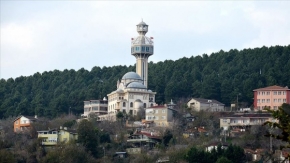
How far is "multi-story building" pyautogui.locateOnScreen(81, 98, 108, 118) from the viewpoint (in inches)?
2980

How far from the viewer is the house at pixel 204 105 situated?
7012 centimetres

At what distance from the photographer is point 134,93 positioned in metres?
72.8

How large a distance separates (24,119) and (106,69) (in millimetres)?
24658

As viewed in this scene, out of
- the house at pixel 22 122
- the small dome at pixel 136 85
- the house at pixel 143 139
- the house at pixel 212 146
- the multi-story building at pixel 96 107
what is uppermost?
the small dome at pixel 136 85

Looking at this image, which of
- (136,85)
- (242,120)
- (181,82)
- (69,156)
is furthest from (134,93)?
(69,156)

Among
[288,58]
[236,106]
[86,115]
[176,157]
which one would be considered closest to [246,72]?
[288,58]

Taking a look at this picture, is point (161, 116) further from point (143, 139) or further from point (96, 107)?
point (96, 107)

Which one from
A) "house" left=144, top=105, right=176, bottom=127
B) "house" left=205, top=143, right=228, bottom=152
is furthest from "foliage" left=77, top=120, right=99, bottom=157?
"house" left=144, top=105, right=176, bottom=127

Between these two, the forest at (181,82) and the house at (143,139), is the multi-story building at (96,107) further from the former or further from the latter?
the house at (143,139)

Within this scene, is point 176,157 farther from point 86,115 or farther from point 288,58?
point 288,58

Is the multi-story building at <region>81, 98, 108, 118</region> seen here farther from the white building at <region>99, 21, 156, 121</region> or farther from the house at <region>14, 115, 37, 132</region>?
the house at <region>14, 115, 37, 132</region>

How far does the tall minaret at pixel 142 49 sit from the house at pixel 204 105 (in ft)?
25.6

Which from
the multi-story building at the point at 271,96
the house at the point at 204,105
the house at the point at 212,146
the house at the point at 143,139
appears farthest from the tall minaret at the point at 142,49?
the house at the point at 212,146

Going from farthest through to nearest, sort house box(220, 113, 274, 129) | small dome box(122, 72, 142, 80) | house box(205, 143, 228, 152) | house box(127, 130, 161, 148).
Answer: small dome box(122, 72, 142, 80), house box(220, 113, 274, 129), house box(127, 130, 161, 148), house box(205, 143, 228, 152)
